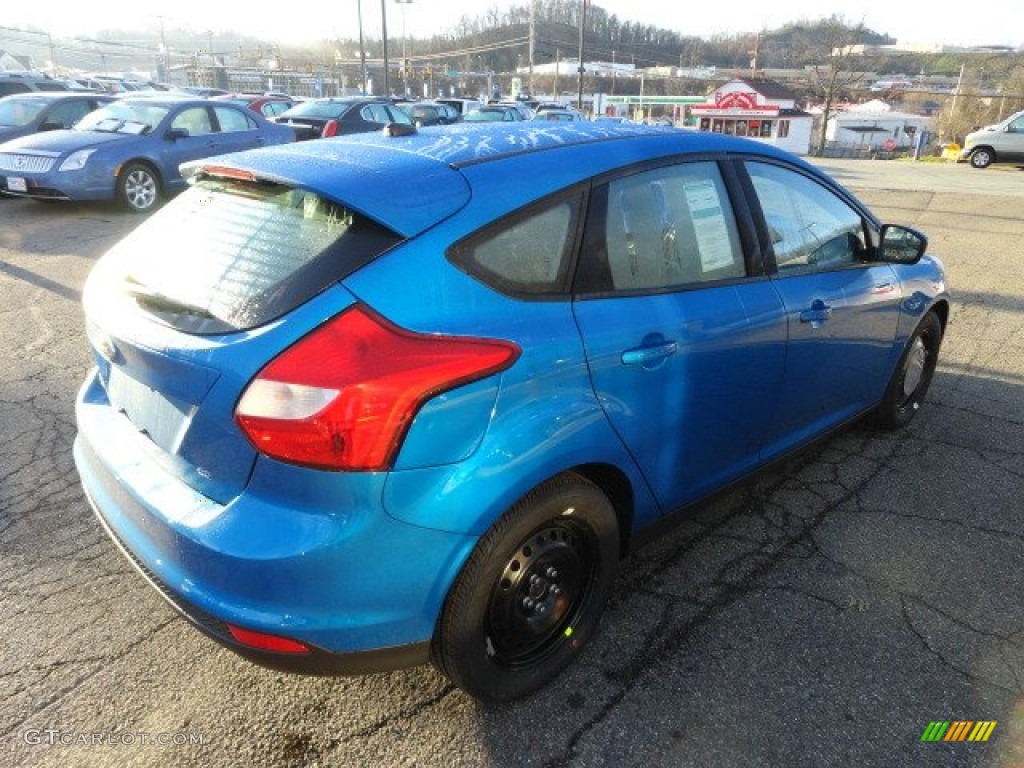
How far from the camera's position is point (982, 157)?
75.0ft

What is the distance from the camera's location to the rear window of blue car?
6.04 ft

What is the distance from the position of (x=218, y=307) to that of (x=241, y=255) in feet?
0.65

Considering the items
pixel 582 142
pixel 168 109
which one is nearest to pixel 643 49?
pixel 168 109

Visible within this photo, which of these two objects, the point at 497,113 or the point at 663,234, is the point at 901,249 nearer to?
the point at 663,234

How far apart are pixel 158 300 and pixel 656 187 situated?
1.59m

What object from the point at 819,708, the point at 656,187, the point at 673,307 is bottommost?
the point at 819,708

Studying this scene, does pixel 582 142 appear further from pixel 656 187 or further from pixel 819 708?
pixel 819 708

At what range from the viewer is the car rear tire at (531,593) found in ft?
6.28

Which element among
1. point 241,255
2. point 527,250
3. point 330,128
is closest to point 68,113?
point 330,128

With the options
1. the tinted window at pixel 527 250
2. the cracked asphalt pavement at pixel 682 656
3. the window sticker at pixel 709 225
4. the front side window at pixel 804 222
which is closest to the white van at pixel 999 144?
the cracked asphalt pavement at pixel 682 656

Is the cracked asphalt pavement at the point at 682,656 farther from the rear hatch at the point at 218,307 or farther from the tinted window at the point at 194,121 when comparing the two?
the tinted window at the point at 194,121

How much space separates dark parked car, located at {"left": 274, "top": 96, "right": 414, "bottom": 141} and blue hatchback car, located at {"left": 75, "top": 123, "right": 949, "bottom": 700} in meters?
13.1

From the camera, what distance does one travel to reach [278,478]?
1729 mm

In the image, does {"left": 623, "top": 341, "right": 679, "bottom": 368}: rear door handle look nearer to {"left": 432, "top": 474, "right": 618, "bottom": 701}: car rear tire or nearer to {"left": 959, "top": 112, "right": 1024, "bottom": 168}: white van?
{"left": 432, "top": 474, "right": 618, "bottom": 701}: car rear tire
